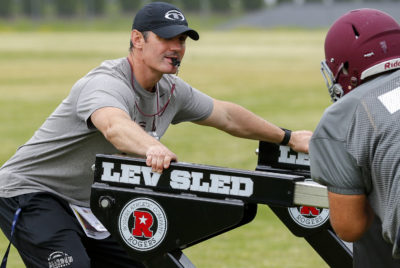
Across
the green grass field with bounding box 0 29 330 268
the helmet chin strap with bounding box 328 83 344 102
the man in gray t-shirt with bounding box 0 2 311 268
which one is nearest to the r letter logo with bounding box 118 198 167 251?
the man in gray t-shirt with bounding box 0 2 311 268

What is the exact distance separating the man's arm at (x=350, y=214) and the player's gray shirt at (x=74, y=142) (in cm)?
145

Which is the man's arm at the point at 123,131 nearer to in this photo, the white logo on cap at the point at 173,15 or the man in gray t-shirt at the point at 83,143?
the man in gray t-shirt at the point at 83,143

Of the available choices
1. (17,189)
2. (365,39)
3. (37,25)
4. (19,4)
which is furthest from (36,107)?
(19,4)

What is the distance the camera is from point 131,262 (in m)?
4.48

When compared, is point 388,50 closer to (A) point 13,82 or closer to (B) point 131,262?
(B) point 131,262

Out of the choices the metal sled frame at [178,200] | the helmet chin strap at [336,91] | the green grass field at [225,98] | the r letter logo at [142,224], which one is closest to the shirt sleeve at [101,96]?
the metal sled frame at [178,200]

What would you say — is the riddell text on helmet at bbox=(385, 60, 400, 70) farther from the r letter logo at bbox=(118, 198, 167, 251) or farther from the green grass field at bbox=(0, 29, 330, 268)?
the green grass field at bbox=(0, 29, 330, 268)

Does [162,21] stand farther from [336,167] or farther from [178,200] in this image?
[336,167]

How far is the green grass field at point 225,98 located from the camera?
24.9 ft

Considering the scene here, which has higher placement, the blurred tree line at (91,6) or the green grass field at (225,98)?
the green grass field at (225,98)

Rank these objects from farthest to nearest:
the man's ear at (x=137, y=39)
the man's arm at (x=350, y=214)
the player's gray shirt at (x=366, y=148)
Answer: the man's ear at (x=137, y=39)
the man's arm at (x=350, y=214)
the player's gray shirt at (x=366, y=148)

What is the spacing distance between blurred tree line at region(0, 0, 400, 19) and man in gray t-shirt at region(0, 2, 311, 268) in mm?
100931

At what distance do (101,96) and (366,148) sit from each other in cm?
157

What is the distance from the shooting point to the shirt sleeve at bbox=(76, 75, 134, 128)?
12.9 feet
